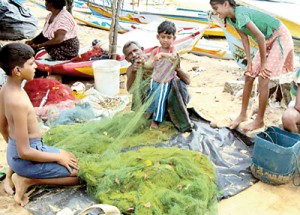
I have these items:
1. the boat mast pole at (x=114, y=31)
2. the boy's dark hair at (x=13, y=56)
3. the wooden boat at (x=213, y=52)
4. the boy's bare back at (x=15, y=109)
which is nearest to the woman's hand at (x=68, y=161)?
the boy's bare back at (x=15, y=109)

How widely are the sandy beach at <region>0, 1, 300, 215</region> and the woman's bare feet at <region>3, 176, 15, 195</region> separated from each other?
0.04 meters

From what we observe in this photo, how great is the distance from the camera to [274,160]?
9.68 feet

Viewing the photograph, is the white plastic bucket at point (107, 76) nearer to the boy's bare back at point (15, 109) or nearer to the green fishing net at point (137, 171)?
the green fishing net at point (137, 171)

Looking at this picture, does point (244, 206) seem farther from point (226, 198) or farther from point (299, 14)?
point (299, 14)

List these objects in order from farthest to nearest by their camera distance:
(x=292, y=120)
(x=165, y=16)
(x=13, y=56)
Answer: (x=165, y=16) < (x=292, y=120) < (x=13, y=56)

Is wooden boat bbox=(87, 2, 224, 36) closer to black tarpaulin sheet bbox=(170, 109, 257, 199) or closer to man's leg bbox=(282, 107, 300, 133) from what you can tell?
black tarpaulin sheet bbox=(170, 109, 257, 199)

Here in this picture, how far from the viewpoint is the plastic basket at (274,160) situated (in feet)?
9.61

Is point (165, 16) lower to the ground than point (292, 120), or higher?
higher

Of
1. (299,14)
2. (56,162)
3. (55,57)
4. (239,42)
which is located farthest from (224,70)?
(56,162)

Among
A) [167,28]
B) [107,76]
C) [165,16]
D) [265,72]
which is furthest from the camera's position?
[165,16]

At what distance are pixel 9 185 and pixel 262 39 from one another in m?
2.69

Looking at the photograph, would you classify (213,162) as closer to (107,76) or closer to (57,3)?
(107,76)

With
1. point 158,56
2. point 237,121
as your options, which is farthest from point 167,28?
point 237,121

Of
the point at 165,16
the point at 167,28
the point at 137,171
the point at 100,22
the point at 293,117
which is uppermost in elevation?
the point at 167,28
